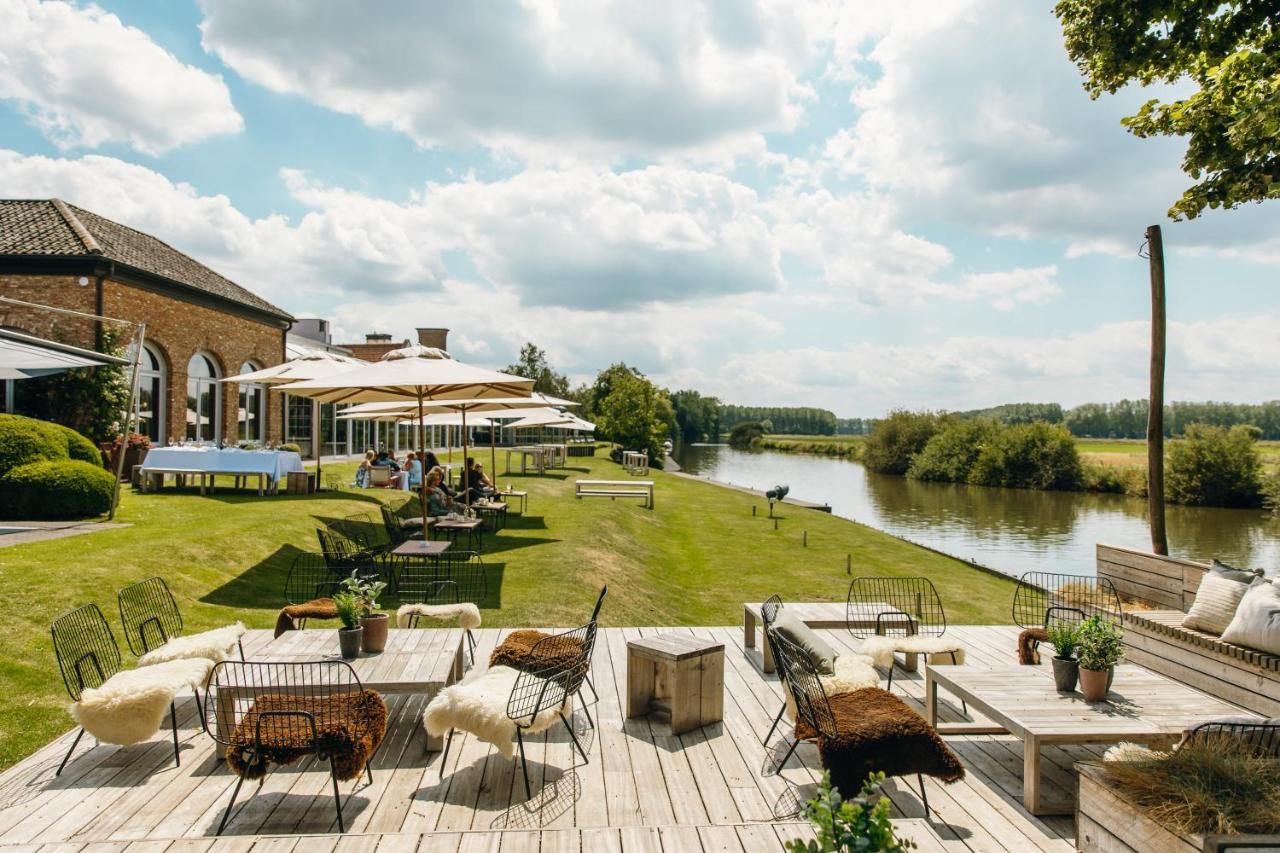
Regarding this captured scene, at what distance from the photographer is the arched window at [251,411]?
23.0 metres

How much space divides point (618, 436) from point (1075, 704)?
141 ft

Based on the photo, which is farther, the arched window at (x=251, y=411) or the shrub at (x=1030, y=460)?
the shrub at (x=1030, y=460)

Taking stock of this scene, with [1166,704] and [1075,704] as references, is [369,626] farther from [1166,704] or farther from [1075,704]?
[1166,704]

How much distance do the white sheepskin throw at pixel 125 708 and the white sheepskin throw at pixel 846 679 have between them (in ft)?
12.0

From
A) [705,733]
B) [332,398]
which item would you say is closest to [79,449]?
[332,398]

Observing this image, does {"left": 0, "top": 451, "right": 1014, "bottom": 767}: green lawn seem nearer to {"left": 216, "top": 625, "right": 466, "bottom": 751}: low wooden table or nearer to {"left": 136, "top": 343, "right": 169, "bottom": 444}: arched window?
{"left": 216, "top": 625, "right": 466, "bottom": 751}: low wooden table

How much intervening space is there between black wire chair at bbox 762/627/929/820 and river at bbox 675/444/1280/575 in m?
15.2

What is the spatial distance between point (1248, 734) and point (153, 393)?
21.8m

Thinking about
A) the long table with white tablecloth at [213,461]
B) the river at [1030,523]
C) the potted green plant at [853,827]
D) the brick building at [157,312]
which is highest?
the brick building at [157,312]

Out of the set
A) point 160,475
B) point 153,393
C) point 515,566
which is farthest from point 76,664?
point 153,393

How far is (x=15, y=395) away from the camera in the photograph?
1611 centimetres

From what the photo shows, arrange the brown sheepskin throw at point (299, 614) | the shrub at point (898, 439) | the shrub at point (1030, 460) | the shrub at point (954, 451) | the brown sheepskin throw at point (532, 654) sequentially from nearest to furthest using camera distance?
the brown sheepskin throw at point (532, 654)
the brown sheepskin throw at point (299, 614)
the shrub at point (1030, 460)
the shrub at point (954, 451)
the shrub at point (898, 439)

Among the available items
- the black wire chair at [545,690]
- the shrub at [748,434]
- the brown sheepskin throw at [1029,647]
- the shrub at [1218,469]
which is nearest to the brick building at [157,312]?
the black wire chair at [545,690]

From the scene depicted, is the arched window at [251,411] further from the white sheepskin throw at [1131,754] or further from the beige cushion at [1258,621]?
the white sheepskin throw at [1131,754]
